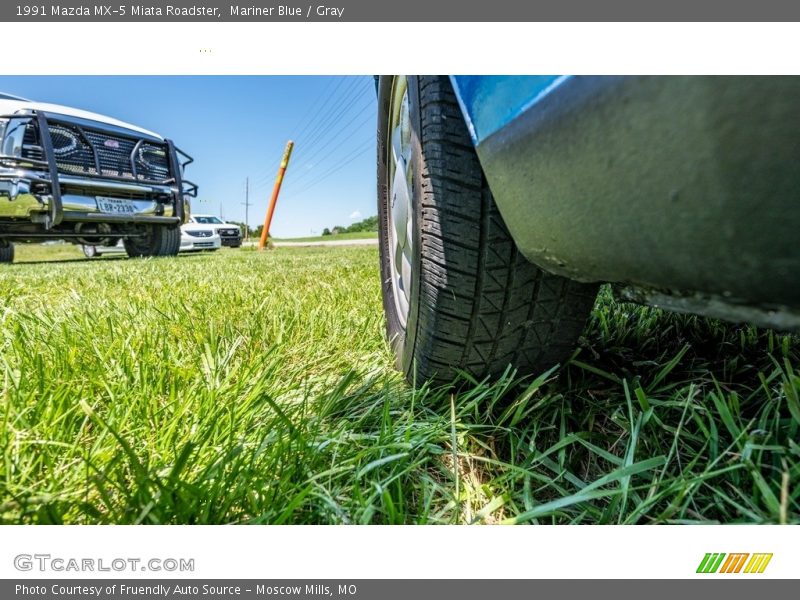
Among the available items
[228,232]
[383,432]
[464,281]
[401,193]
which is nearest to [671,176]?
[464,281]

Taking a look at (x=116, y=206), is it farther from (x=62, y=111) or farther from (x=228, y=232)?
(x=228, y=232)

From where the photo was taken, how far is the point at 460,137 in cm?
62

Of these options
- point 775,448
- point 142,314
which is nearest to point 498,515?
point 775,448

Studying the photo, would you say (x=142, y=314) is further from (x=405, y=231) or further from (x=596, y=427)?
(x=596, y=427)

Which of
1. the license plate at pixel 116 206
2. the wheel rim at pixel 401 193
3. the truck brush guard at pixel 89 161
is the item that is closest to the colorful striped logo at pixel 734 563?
the wheel rim at pixel 401 193

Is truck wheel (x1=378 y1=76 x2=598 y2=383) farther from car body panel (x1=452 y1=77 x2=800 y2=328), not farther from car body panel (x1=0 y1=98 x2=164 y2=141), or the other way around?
car body panel (x1=0 y1=98 x2=164 y2=141)

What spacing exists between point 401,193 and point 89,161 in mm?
3942

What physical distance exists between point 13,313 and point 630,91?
1450 millimetres

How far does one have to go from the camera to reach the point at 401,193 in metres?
1.01

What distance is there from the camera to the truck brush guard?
3154 mm

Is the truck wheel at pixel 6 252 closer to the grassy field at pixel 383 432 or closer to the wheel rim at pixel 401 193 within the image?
the grassy field at pixel 383 432

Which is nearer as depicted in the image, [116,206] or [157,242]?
[116,206]

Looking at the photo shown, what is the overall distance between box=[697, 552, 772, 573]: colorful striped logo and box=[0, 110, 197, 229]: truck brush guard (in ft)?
11.5

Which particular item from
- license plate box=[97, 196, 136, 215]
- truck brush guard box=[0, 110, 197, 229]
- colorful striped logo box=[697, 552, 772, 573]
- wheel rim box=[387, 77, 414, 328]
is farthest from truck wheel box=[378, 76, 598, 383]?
license plate box=[97, 196, 136, 215]
